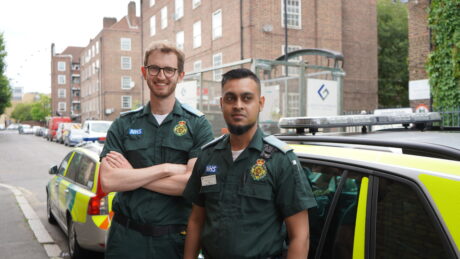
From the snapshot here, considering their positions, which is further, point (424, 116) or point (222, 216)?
point (424, 116)

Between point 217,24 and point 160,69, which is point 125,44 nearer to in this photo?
point 217,24

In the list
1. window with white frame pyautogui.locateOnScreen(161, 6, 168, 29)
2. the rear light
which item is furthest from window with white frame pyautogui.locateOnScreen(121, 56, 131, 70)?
the rear light

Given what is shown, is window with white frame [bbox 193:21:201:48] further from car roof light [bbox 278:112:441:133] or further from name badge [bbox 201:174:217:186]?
name badge [bbox 201:174:217:186]

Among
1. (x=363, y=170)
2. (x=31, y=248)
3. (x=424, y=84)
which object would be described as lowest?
(x=31, y=248)

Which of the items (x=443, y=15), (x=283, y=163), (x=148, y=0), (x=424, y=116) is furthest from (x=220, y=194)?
(x=148, y=0)

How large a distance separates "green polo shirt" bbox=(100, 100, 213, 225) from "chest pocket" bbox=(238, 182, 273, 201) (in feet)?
2.60

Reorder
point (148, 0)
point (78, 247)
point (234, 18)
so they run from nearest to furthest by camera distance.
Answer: point (78, 247) → point (234, 18) → point (148, 0)

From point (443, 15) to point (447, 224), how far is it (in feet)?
45.3

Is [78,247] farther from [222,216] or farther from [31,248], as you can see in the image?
[222,216]

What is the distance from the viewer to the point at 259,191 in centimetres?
202

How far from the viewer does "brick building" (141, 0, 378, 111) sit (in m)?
24.1

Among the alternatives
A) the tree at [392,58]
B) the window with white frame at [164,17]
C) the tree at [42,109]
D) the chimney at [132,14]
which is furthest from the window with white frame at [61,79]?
the tree at [392,58]

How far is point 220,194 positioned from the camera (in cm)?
212

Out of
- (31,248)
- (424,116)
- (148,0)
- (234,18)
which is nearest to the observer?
(424,116)
